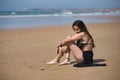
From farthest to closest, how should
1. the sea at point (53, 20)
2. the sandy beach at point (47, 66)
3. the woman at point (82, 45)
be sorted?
1. the sea at point (53, 20)
2. the woman at point (82, 45)
3. the sandy beach at point (47, 66)

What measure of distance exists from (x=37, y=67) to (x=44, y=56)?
1.01 ft

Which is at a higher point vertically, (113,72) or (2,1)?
(2,1)

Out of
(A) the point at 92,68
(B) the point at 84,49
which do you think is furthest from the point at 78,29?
(A) the point at 92,68

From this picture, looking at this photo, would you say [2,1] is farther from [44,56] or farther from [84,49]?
[44,56]

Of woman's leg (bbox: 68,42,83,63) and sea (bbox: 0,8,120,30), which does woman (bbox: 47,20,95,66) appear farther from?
sea (bbox: 0,8,120,30)

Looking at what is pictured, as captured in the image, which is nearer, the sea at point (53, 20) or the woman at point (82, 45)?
the woman at point (82, 45)

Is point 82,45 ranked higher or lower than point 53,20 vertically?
higher

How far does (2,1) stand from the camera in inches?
55.2

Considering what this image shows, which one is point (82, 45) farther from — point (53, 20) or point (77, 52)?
point (53, 20)

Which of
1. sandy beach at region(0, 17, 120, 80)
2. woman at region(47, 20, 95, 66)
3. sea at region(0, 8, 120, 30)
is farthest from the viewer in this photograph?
sea at region(0, 8, 120, 30)

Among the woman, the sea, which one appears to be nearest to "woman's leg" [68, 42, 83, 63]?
the woman

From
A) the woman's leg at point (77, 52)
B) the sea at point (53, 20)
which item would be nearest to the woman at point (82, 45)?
the woman's leg at point (77, 52)

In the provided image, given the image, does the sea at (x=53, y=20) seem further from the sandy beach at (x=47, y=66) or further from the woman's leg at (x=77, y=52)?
the woman's leg at (x=77, y=52)

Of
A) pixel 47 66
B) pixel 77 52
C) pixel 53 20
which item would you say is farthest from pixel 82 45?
pixel 53 20
